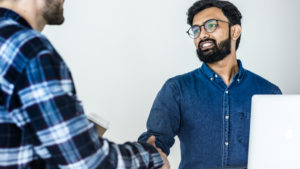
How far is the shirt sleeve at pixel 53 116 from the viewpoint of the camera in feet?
2.60

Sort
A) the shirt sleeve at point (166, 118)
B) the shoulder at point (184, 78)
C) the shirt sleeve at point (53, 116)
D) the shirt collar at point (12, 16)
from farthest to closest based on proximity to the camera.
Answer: the shoulder at point (184, 78)
the shirt sleeve at point (166, 118)
the shirt collar at point (12, 16)
the shirt sleeve at point (53, 116)

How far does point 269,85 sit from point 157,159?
1.33 meters

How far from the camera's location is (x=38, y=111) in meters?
0.80

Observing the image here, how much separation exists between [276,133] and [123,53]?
5.87ft

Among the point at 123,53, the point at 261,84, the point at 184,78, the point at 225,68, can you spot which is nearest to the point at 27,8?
the point at 184,78

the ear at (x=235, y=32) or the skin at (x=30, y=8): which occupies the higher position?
the skin at (x=30, y=8)

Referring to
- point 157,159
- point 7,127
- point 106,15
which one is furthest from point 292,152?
point 106,15

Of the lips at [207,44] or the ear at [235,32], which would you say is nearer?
the lips at [207,44]

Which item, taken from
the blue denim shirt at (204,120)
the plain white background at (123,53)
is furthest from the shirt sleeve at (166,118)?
the plain white background at (123,53)

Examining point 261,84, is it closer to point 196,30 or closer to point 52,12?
point 196,30

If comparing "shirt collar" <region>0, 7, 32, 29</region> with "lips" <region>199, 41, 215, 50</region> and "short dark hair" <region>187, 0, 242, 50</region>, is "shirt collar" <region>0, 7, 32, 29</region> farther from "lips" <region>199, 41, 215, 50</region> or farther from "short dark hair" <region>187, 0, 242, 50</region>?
"short dark hair" <region>187, 0, 242, 50</region>

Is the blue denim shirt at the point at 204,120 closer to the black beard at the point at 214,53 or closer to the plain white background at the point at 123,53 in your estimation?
the black beard at the point at 214,53

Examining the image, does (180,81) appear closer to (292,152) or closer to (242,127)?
(242,127)

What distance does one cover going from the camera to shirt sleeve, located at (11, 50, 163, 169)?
794 millimetres
